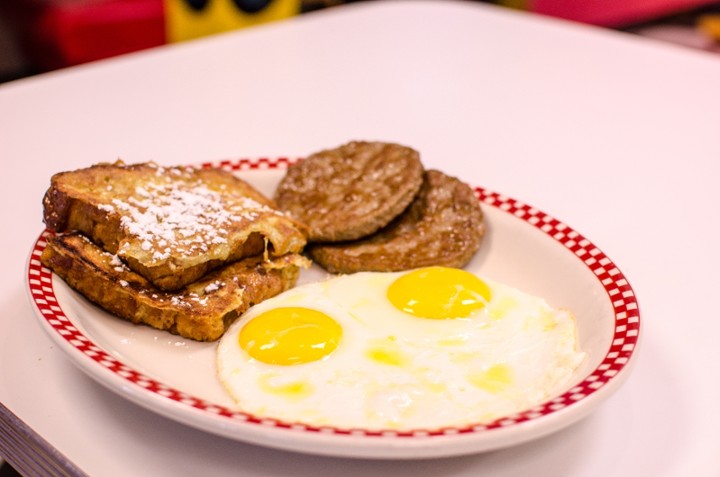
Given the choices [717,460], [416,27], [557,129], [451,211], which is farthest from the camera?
[416,27]

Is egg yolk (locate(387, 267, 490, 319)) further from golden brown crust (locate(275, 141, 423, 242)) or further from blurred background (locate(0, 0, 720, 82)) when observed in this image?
blurred background (locate(0, 0, 720, 82))

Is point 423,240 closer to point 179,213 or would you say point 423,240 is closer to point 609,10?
point 179,213

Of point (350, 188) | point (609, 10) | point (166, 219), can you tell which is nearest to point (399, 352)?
point (166, 219)

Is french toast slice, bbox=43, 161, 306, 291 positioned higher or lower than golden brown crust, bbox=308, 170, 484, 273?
higher

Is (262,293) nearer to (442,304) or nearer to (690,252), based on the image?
(442,304)

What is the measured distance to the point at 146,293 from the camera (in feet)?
5.51

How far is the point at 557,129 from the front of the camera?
3.15m

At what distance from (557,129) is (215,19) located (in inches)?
85.6

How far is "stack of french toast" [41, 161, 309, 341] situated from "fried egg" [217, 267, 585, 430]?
76mm

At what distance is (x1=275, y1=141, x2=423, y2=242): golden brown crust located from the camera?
2062 mm

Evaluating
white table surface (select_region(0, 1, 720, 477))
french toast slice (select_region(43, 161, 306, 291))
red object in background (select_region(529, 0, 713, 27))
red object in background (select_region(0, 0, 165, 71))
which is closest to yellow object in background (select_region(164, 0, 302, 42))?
white table surface (select_region(0, 1, 720, 477))

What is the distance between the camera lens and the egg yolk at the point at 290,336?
1.55 metres

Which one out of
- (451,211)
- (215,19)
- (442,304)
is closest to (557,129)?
(451,211)

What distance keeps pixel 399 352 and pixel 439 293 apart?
24 centimetres
